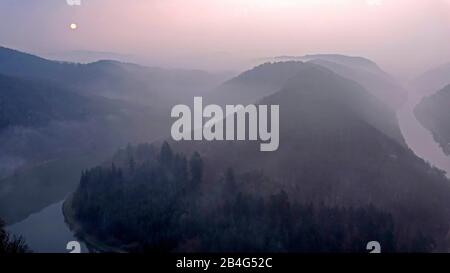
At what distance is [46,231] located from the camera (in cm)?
397

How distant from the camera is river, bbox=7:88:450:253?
3.68 m

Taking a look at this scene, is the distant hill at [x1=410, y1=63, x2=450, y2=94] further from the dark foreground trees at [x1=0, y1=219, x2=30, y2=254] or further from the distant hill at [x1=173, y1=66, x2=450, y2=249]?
the dark foreground trees at [x1=0, y1=219, x2=30, y2=254]

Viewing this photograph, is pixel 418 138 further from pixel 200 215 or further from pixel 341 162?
pixel 200 215

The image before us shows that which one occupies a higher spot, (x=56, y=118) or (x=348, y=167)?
(x=56, y=118)

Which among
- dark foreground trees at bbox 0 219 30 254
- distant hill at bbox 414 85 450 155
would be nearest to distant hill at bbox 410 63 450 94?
distant hill at bbox 414 85 450 155

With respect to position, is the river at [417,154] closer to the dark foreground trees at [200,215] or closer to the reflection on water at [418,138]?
the reflection on water at [418,138]

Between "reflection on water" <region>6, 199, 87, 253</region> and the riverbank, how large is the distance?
0.05 meters

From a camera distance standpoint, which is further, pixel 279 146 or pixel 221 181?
pixel 221 181

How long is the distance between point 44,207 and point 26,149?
0.59 metres

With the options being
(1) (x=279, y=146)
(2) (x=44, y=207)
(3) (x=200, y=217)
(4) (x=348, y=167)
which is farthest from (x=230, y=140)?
(2) (x=44, y=207)
